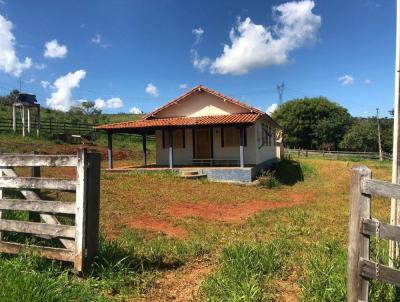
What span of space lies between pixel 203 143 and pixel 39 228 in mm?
16864

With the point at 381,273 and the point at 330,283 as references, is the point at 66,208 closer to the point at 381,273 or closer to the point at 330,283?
the point at 330,283

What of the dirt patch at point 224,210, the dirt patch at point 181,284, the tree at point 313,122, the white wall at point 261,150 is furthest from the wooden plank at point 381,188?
the tree at point 313,122

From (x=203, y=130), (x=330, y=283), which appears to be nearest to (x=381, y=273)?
(x=330, y=283)

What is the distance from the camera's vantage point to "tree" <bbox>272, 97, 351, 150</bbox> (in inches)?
2210

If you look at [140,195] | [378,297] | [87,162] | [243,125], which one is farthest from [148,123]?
[378,297]

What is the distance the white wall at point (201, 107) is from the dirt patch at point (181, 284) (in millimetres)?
16042

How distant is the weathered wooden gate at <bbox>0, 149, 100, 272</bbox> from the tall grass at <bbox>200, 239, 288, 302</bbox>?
1618mm

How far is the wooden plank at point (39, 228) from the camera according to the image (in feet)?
15.7

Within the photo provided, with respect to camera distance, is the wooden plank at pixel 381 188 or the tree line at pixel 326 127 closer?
the wooden plank at pixel 381 188

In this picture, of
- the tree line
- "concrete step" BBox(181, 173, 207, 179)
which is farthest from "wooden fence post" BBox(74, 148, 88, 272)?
the tree line

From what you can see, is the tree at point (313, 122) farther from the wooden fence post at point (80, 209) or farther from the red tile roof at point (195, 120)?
the wooden fence post at point (80, 209)

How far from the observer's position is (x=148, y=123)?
20.7 metres

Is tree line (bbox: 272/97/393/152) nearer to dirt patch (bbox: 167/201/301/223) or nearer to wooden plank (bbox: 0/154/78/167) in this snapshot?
dirt patch (bbox: 167/201/301/223)

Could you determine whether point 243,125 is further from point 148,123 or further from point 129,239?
point 129,239
